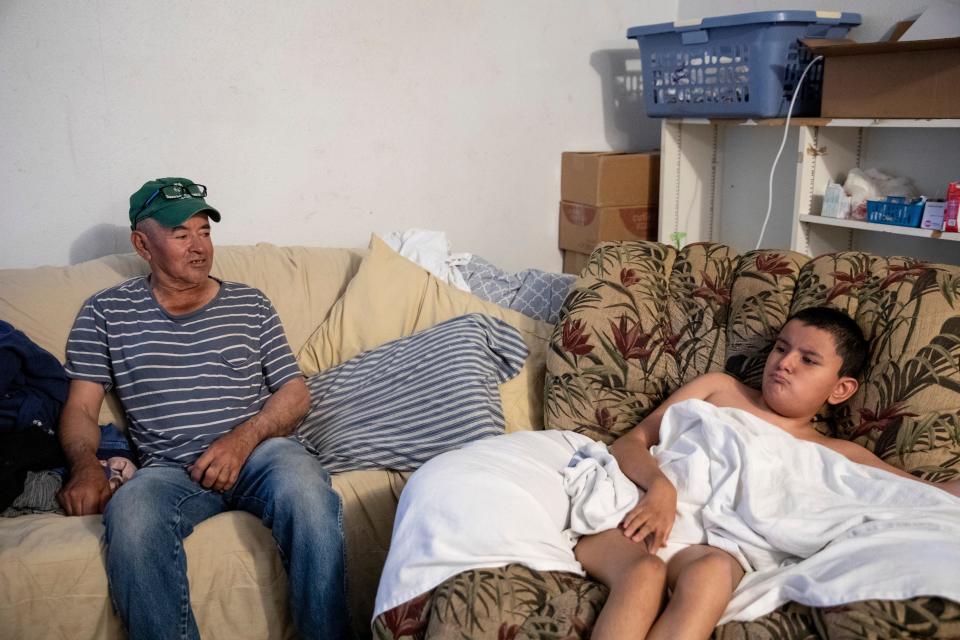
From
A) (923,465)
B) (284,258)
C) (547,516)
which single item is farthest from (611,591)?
(284,258)

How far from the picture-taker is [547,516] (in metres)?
1.59

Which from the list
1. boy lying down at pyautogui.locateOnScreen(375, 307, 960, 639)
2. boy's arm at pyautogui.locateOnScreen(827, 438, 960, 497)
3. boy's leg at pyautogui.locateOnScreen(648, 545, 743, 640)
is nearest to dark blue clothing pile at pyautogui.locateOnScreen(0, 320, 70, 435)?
boy lying down at pyautogui.locateOnScreen(375, 307, 960, 639)

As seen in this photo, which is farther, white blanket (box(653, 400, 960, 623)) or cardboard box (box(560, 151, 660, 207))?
cardboard box (box(560, 151, 660, 207))

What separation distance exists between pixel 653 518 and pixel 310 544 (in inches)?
26.7

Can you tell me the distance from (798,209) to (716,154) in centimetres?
71

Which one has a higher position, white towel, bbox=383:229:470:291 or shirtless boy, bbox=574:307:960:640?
white towel, bbox=383:229:470:291

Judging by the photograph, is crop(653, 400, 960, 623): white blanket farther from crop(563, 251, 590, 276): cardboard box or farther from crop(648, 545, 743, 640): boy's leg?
crop(563, 251, 590, 276): cardboard box

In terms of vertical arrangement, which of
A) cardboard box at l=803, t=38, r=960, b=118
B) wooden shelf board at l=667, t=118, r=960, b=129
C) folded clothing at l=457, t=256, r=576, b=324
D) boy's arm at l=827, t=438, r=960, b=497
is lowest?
boy's arm at l=827, t=438, r=960, b=497

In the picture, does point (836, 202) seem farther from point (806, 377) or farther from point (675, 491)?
point (675, 491)

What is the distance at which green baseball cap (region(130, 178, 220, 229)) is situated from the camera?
2.09m

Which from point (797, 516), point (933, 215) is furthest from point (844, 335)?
point (933, 215)

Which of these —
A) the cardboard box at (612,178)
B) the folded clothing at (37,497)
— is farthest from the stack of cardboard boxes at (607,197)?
the folded clothing at (37,497)

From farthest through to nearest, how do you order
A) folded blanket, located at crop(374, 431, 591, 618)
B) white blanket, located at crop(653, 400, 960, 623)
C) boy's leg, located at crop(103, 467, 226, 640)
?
boy's leg, located at crop(103, 467, 226, 640) → folded blanket, located at crop(374, 431, 591, 618) → white blanket, located at crop(653, 400, 960, 623)

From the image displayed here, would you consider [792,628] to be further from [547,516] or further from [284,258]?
[284,258]
